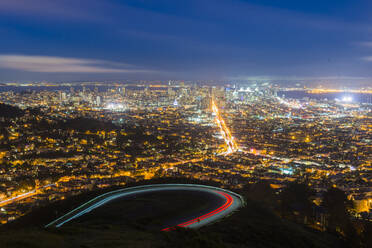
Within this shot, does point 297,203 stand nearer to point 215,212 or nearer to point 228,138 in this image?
point 215,212

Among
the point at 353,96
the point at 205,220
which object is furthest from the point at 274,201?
the point at 353,96

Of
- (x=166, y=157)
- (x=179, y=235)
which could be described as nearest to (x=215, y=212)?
(x=179, y=235)

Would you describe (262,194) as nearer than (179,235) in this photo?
No

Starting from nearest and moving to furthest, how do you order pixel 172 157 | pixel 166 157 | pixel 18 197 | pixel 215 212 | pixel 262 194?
pixel 215 212
pixel 262 194
pixel 18 197
pixel 166 157
pixel 172 157

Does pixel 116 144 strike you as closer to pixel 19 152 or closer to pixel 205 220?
pixel 19 152

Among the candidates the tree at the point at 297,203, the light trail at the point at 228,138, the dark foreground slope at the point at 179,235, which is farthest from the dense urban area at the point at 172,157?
the dark foreground slope at the point at 179,235

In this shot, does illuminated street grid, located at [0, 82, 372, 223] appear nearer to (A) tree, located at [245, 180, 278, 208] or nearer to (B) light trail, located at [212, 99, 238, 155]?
(B) light trail, located at [212, 99, 238, 155]

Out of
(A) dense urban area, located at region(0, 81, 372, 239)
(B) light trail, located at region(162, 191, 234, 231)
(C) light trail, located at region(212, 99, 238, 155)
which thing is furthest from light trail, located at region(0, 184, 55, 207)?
(C) light trail, located at region(212, 99, 238, 155)
